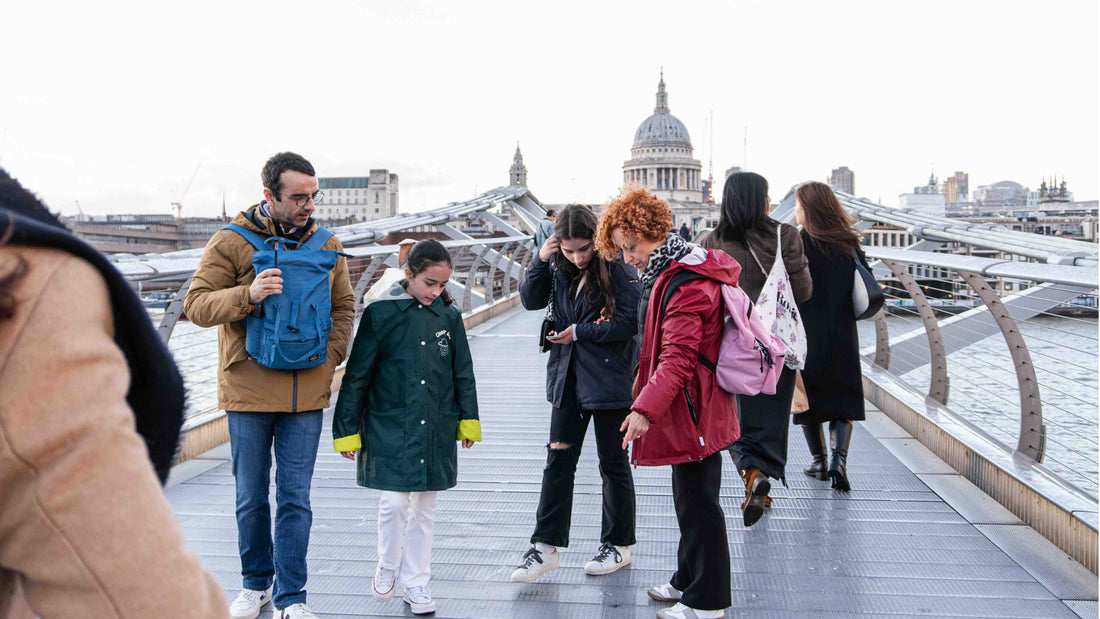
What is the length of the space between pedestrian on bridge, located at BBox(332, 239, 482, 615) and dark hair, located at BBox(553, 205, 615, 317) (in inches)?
18.4

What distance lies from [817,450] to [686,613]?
2044 mm

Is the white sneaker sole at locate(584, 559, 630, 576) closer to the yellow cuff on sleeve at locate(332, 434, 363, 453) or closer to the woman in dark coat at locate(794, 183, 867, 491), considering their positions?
the yellow cuff on sleeve at locate(332, 434, 363, 453)

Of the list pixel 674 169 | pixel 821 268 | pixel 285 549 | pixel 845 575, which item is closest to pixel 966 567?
pixel 845 575

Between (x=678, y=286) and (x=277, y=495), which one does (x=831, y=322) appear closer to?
(x=678, y=286)

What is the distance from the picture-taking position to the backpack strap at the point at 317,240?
9.82 ft

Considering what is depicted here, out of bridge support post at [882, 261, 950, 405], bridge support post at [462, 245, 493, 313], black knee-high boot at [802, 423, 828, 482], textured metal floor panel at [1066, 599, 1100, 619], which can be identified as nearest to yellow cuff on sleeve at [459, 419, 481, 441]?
textured metal floor panel at [1066, 599, 1100, 619]

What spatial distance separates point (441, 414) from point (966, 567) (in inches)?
76.6

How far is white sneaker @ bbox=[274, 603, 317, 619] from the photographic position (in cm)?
283

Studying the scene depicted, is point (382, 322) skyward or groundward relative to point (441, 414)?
skyward

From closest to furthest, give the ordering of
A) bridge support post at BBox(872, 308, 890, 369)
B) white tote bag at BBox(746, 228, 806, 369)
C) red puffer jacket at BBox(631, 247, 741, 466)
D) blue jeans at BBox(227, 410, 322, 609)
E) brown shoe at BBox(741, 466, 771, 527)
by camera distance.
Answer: red puffer jacket at BBox(631, 247, 741, 466), blue jeans at BBox(227, 410, 322, 609), brown shoe at BBox(741, 466, 771, 527), white tote bag at BBox(746, 228, 806, 369), bridge support post at BBox(872, 308, 890, 369)

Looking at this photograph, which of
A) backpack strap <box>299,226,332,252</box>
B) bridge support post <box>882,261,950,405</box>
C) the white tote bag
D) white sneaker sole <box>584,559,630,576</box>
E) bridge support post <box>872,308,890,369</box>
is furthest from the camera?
bridge support post <box>872,308,890,369</box>

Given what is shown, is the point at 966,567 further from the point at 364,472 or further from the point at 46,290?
the point at 46,290

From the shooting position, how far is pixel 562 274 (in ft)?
11.5

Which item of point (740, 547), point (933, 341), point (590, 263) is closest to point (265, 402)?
point (590, 263)
